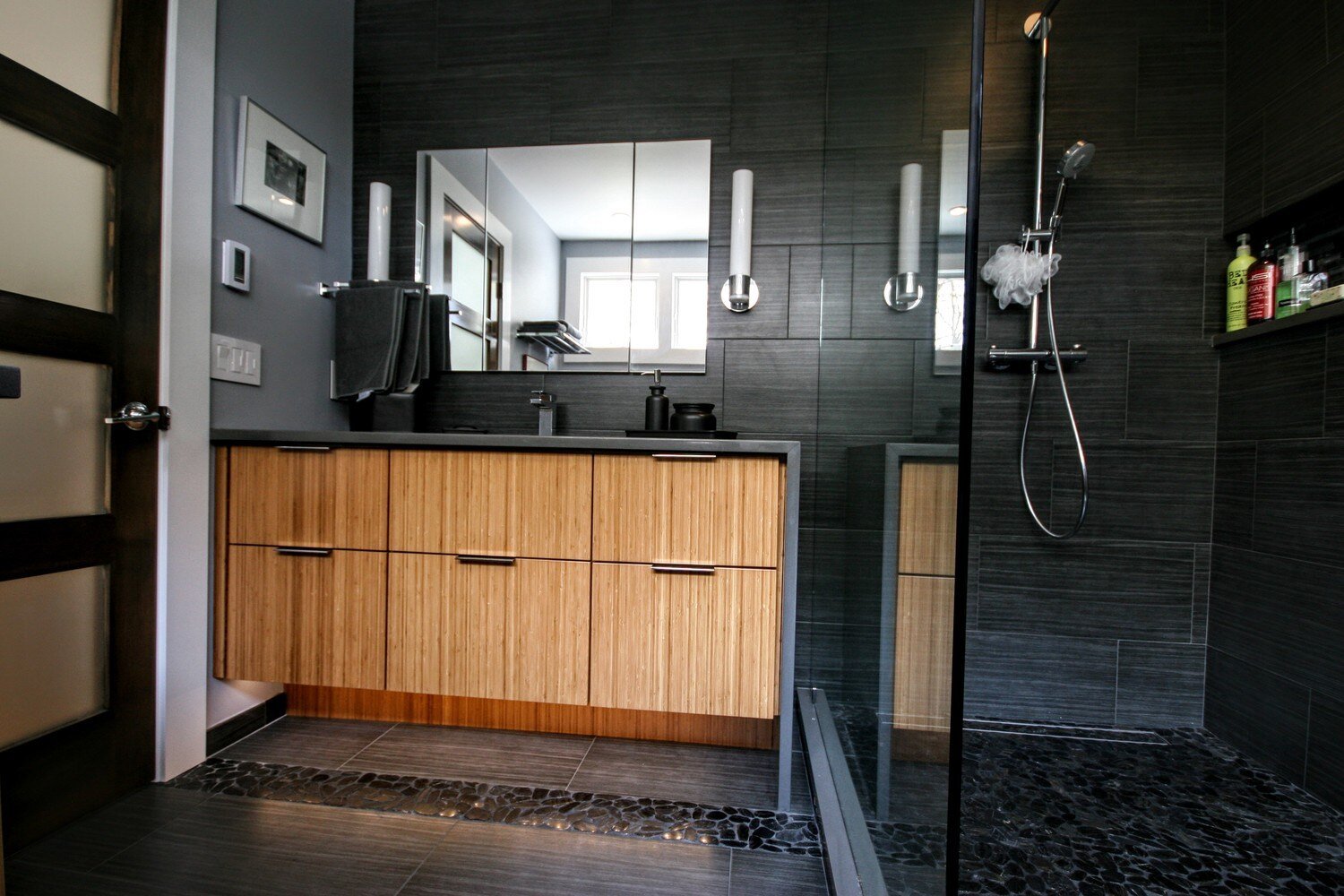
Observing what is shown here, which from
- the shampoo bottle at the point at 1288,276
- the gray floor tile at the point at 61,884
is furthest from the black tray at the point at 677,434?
the shampoo bottle at the point at 1288,276

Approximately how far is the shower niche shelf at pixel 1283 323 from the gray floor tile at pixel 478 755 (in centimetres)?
227

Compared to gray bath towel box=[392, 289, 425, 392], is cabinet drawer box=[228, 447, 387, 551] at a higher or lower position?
lower

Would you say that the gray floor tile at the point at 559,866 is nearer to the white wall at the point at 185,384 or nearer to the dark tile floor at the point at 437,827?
the dark tile floor at the point at 437,827

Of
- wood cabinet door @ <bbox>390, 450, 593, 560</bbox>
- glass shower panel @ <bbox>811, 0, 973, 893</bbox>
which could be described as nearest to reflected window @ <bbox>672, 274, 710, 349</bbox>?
glass shower panel @ <bbox>811, 0, 973, 893</bbox>

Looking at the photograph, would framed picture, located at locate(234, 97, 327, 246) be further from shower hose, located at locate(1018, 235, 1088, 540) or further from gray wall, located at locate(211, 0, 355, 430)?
shower hose, located at locate(1018, 235, 1088, 540)

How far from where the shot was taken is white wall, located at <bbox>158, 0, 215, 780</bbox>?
1.45 m

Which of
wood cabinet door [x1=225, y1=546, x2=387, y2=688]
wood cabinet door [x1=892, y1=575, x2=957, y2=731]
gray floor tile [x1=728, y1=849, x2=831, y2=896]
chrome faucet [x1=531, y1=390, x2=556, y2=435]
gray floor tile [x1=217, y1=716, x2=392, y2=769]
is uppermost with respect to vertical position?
chrome faucet [x1=531, y1=390, x2=556, y2=435]

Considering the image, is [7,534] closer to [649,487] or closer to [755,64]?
[649,487]

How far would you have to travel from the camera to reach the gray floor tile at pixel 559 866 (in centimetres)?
112

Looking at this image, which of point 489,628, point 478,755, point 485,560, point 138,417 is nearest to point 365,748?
point 478,755

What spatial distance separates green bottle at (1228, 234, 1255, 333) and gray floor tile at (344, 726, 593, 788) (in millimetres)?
2391

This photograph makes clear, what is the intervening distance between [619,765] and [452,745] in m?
0.50

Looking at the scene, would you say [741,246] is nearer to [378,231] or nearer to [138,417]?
[378,231]

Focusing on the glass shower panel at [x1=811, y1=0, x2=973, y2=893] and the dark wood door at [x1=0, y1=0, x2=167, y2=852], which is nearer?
the glass shower panel at [x1=811, y1=0, x2=973, y2=893]
